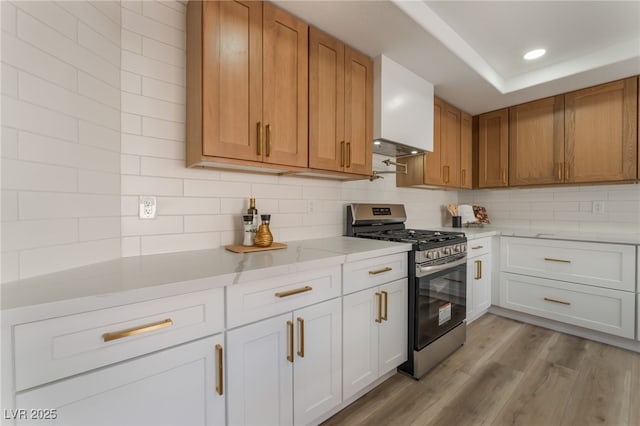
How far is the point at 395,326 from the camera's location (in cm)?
175

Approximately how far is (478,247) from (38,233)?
3064mm

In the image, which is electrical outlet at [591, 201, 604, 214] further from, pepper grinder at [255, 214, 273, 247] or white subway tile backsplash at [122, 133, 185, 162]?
white subway tile backsplash at [122, 133, 185, 162]

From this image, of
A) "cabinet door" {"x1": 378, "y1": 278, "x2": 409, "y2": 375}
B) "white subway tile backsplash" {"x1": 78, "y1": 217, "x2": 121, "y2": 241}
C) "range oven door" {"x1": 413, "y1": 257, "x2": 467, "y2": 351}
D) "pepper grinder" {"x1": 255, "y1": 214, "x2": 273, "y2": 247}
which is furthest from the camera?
"range oven door" {"x1": 413, "y1": 257, "x2": 467, "y2": 351}

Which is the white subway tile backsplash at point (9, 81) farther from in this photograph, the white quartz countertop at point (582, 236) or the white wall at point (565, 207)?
the white wall at point (565, 207)

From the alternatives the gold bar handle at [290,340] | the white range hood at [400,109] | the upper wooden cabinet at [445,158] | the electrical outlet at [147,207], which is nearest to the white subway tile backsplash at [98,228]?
the electrical outlet at [147,207]

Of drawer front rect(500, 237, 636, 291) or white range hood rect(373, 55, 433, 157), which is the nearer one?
white range hood rect(373, 55, 433, 157)

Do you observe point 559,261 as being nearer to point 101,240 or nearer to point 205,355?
point 205,355

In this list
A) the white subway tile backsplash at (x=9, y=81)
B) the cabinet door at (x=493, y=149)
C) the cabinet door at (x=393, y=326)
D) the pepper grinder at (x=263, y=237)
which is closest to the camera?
the white subway tile backsplash at (x=9, y=81)

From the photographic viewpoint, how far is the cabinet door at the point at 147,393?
751mm

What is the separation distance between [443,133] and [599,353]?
7.42 ft

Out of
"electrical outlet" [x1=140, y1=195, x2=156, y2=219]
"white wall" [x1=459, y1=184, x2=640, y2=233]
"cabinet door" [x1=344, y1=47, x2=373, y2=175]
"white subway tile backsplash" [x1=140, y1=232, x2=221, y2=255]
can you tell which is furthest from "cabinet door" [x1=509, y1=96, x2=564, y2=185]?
"electrical outlet" [x1=140, y1=195, x2=156, y2=219]

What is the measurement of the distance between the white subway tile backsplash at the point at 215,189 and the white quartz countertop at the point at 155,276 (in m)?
0.33

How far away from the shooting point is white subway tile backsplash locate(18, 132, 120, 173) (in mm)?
951

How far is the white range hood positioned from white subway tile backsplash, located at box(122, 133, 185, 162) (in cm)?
133
